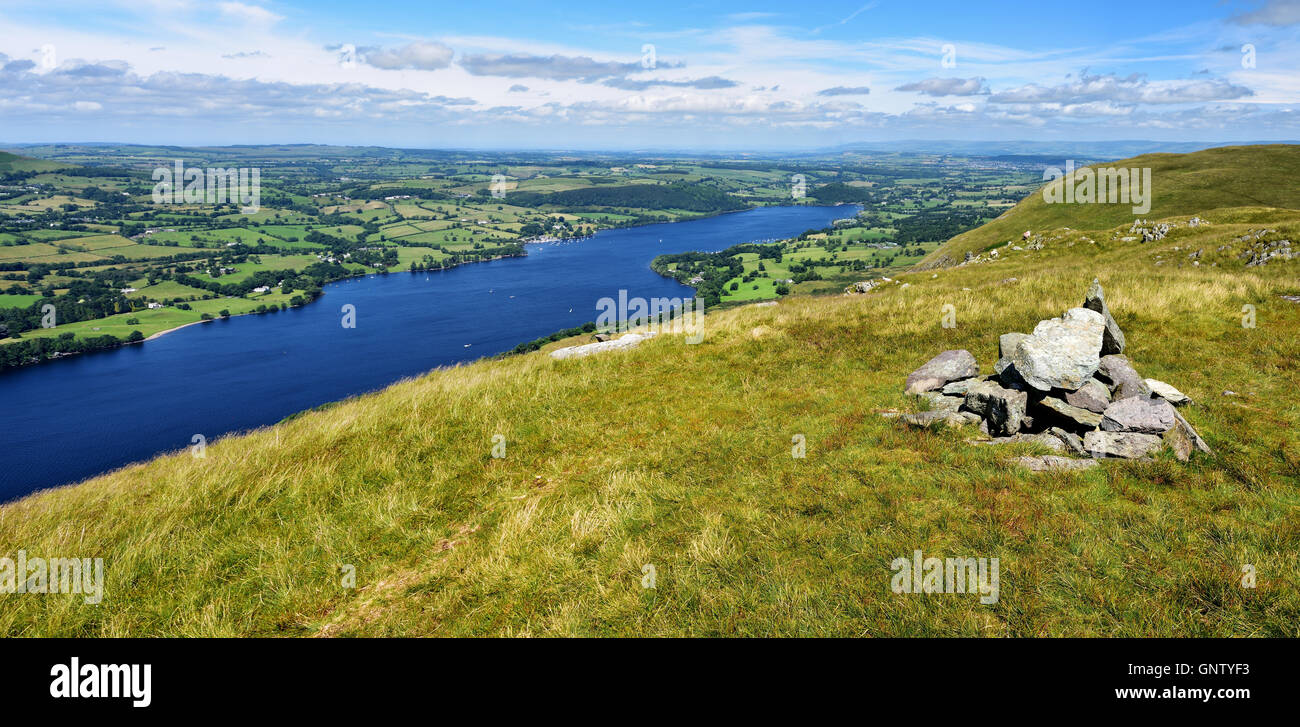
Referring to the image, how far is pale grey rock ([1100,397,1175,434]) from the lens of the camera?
31.9ft

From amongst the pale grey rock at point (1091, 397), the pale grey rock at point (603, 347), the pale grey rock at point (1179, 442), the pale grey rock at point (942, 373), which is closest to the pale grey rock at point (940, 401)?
the pale grey rock at point (942, 373)

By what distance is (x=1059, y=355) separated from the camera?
1109 cm

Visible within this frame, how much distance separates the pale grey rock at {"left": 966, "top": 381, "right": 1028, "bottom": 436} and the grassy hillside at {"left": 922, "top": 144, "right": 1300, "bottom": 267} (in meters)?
61.5

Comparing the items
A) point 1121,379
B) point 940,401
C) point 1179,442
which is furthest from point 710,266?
point 1179,442

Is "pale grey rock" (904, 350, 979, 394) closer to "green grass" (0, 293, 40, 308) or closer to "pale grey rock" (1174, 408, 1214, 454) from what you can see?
"pale grey rock" (1174, 408, 1214, 454)

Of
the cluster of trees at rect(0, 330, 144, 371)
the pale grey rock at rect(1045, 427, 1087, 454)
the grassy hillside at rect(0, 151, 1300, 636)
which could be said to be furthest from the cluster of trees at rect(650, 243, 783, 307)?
the cluster of trees at rect(0, 330, 144, 371)

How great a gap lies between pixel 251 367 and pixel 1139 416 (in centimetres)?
13475

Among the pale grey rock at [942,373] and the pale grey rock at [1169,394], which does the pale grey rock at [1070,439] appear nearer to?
the pale grey rock at [1169,394]

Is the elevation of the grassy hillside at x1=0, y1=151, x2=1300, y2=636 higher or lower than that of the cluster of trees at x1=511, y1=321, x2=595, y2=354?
higher
